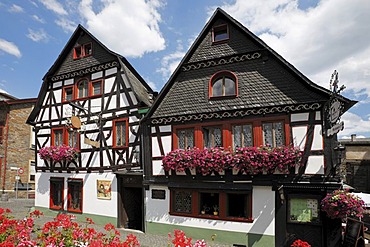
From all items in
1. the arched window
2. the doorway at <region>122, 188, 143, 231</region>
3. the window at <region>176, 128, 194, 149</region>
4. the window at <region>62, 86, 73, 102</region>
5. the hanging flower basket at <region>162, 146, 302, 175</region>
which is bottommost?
the doorway at <region>122, 188, 143, 231</region>

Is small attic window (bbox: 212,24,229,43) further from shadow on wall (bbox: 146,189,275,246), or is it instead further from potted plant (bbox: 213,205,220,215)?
potted plant (bbox: 213,205,220,215)

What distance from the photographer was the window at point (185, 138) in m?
11.8

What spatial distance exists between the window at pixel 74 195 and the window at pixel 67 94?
4.74 m

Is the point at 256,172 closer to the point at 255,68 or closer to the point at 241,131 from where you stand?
the point at 241,131

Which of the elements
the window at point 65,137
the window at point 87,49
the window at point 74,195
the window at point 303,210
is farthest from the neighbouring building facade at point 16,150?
the window at point 303,210

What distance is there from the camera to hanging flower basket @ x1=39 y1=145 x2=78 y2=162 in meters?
14.8

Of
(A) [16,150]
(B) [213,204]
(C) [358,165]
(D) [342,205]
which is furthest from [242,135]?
(A) [16,150]

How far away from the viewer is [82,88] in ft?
52.2

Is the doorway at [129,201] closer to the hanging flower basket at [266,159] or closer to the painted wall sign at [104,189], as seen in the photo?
the painted wall sign at [104,189]

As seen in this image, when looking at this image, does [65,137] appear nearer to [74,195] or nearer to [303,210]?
[74,195]

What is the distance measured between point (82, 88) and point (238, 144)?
9.90 meters

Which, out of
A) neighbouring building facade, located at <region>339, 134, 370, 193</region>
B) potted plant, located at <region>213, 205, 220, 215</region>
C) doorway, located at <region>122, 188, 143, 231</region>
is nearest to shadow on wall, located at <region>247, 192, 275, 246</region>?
potted plant, located at <region>213, 205, 220, 215</region>

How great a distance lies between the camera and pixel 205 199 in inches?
454

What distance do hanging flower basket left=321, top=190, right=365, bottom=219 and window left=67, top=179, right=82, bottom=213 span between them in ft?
39.5
